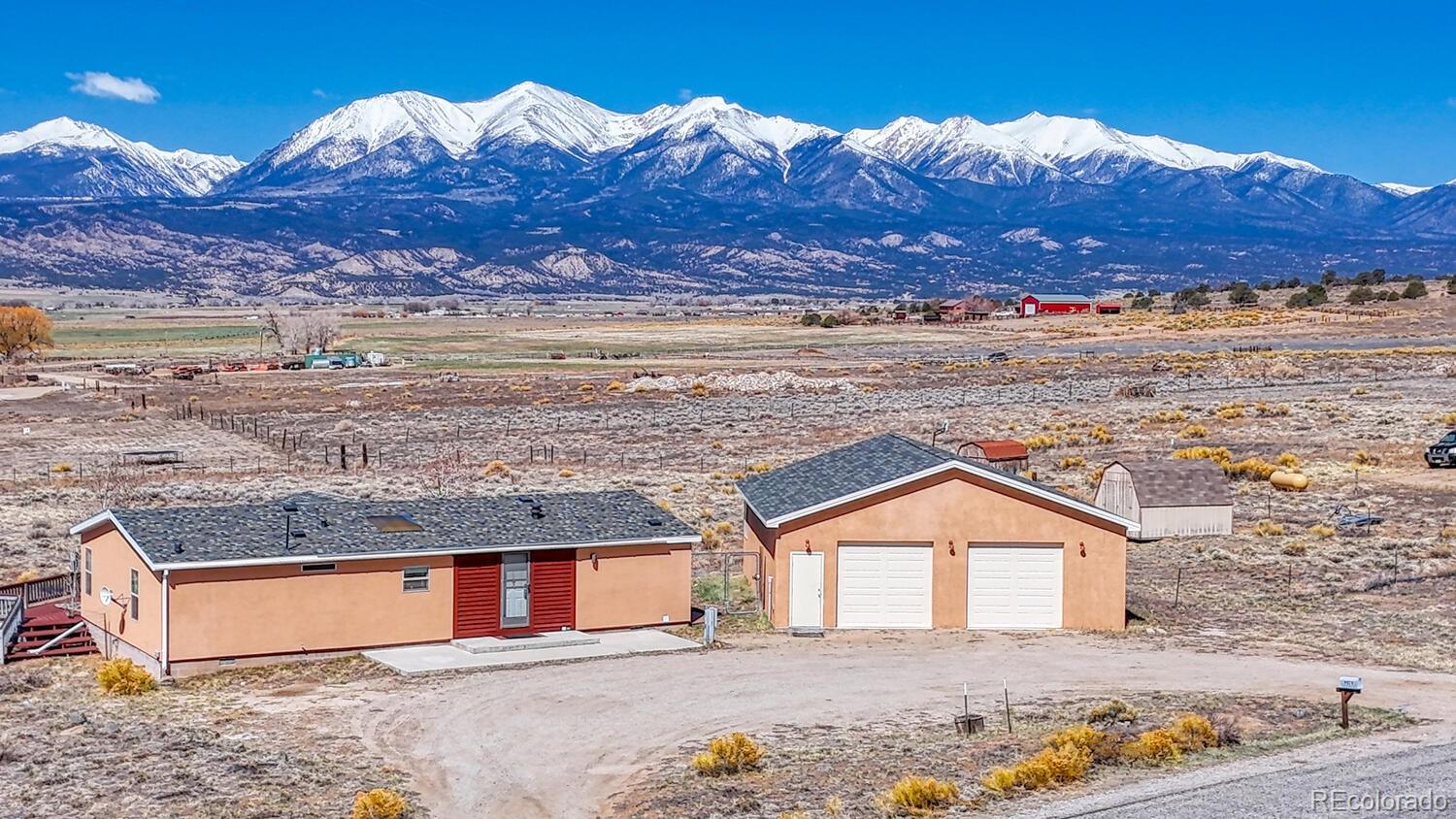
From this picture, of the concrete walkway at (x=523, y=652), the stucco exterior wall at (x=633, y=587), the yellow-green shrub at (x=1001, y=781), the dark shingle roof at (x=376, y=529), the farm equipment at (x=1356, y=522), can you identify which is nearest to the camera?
the yellow-green shrub at (x=1001, y=781)

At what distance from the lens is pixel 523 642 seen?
2861 centimetres

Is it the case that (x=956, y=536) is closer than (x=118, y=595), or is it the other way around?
(x=118, y=595)

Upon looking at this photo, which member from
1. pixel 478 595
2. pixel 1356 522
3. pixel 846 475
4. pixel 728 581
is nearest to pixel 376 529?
pixel 478 595


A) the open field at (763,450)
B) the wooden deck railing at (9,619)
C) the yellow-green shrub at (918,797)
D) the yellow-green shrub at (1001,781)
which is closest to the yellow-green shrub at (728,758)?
the open field at (763,450)

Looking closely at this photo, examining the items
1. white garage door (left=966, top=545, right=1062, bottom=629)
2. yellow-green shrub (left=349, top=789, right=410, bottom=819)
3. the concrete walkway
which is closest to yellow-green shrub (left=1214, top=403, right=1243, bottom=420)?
white garage door (left=966, top=545, right=1062, bottom=629)

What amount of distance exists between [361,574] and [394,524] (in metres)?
1.60

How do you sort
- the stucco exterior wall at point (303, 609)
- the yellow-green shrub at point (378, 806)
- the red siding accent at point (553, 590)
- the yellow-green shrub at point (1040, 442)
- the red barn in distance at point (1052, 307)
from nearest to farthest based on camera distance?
the yellow-green shrub at point (378, 806) → the stucco exterior wall at point (303, 609) → the red siding accent at point (553, 590) → the yellow-green shrub at point (1040, 442) → the red barn in distance at point (1052, 307)

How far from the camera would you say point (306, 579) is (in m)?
27.8

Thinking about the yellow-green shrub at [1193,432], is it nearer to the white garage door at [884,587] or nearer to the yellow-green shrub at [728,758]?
the white garage door at [884,587]

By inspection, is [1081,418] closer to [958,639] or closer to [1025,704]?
[958,639]

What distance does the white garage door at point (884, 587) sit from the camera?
3062 centimetres

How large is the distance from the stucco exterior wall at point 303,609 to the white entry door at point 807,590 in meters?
6.22

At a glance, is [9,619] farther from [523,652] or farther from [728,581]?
[728,581]

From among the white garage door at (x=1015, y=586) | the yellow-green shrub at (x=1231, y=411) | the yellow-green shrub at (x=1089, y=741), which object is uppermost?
the yellow-green shrub at (x=1231, y=411)
